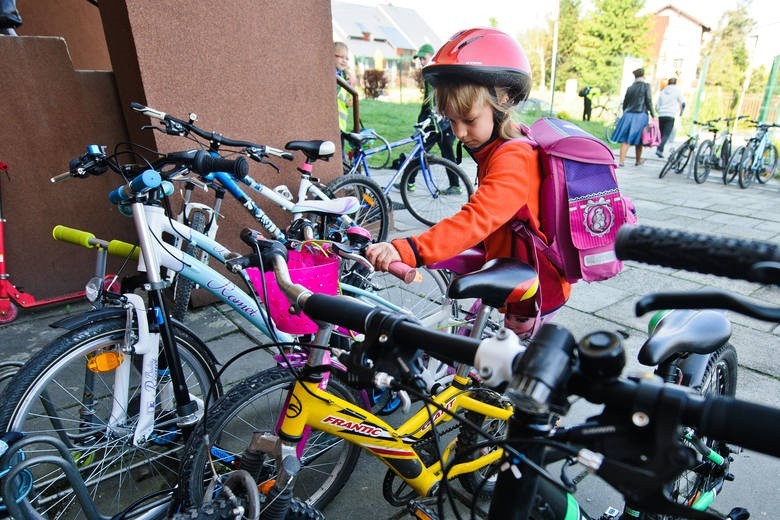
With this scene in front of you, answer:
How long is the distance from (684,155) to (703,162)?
0.38m

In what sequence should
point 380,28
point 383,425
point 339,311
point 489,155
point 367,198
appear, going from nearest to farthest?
point 339,311, point 383,425, point 489,155, point 367,198, point 380,28

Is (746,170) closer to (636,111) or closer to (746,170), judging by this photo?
(746,170)

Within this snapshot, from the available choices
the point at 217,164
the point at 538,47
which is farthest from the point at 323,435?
the point at 538,47

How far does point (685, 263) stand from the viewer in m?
0.66

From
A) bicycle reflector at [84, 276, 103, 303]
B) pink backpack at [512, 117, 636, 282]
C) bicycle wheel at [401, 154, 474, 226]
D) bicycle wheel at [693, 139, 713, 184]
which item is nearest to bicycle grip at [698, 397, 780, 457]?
pink backpack at [512, 117, 636, 282]

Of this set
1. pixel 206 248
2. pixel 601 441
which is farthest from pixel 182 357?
pixel 601 441

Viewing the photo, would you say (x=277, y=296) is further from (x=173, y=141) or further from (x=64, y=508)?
(x=173, y=141)

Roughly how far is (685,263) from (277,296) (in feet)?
4.27

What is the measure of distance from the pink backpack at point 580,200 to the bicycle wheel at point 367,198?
2.78 metres

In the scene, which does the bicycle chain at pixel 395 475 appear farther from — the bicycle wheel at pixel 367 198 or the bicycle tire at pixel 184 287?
the bicycle wheel at pixel 367 198

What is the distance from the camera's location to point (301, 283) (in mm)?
1741

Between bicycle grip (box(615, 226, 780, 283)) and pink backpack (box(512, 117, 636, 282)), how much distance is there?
1.01m

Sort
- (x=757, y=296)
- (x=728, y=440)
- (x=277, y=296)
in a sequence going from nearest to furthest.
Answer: (x=728, y=440)
(x=277, y=296)
(x=757, y=296)

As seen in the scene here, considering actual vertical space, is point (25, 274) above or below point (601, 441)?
below
